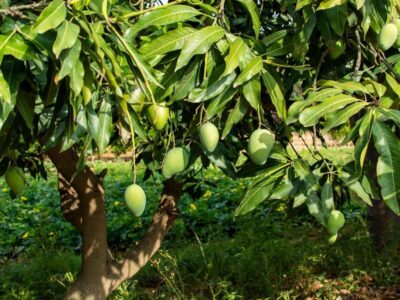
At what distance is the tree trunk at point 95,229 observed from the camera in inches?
89.0

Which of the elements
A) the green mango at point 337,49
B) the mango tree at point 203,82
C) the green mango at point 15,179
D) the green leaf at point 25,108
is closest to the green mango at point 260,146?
the mango tree at point 203,82

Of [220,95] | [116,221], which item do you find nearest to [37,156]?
[220,95]

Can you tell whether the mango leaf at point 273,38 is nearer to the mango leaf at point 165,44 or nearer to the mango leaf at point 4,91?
the mango leaf at point 165,44

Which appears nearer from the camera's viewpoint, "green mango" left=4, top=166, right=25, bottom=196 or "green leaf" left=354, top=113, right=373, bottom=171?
"green leaf" left=354, top=113, right=373, bottom=171

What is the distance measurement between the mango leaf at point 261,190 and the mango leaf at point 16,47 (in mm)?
613

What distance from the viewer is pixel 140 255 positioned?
2.42 meters

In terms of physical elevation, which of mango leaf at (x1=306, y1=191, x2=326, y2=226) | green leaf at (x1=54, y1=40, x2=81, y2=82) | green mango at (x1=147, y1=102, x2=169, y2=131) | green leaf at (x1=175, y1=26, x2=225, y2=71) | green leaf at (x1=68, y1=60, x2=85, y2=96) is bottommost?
mango leaf at (x1=306, y1=191, x2=326, y2=226)

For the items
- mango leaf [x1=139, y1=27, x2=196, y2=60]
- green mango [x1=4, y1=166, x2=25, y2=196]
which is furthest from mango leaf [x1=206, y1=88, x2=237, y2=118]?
green mango [x1=4, y1=166, x2=25, y2=196]

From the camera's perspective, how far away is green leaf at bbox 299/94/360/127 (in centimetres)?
116

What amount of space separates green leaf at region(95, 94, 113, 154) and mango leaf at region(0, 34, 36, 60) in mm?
257

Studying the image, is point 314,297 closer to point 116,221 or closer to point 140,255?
point 140,255

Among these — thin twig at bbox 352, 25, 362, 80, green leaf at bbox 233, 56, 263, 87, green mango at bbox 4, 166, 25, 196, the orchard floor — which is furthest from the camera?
the orchard floor

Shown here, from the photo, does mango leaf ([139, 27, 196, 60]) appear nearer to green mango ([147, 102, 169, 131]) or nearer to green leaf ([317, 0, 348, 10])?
green mango ([147, 102, 169, 131])

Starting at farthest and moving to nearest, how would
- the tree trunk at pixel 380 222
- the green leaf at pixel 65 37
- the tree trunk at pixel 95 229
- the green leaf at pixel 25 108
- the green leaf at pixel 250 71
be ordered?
the tree trunk at pixel 380 222 → the tree trunk at pixel 95 229 → the green leaf at pixel 250 71 → the green leaf at pixel 25 108 → the green leaf at pixel 65 37
